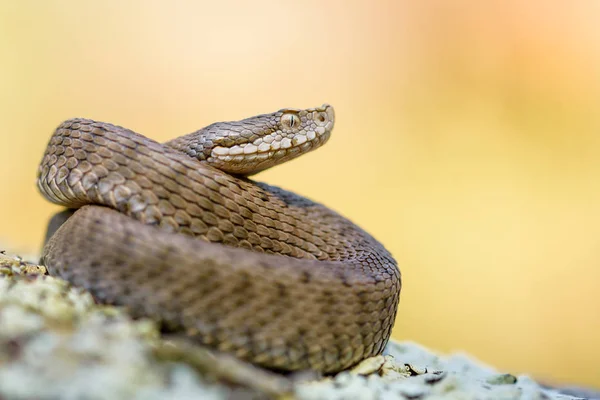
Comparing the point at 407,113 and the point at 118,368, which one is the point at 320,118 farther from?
the point at 407,113

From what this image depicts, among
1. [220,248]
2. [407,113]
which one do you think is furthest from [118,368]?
[407,113]

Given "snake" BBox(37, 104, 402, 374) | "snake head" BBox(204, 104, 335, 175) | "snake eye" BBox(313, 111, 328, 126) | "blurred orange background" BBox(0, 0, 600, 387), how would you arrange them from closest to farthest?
"snake" BBox(37, 104, 402, 374)
"snake head" BBox(204, 104, 335, 175)
"snake eye" BBox(313, 111, 328, 126)
"blurred orange background" BBox(0, 0, 600, 387)

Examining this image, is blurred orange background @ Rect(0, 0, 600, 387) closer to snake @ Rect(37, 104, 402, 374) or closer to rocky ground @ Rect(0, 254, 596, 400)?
snake @ Rect(37, 104, 402, 374)

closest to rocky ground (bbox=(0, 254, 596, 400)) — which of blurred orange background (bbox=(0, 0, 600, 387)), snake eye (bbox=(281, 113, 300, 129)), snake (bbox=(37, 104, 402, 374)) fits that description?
snake (bbox=(37, 104, 402, 374))

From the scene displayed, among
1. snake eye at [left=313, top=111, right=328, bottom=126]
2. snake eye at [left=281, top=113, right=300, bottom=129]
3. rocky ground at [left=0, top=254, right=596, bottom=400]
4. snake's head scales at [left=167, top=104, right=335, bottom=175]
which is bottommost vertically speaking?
rocky ground at [left=0, top=254, right=596, bottom=400]

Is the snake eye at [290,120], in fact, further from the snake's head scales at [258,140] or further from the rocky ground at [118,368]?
the rocky ground at [118,368]

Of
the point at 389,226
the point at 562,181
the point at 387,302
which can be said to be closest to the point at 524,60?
the point at 562,181

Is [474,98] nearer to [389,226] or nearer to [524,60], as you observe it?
[524,60]
